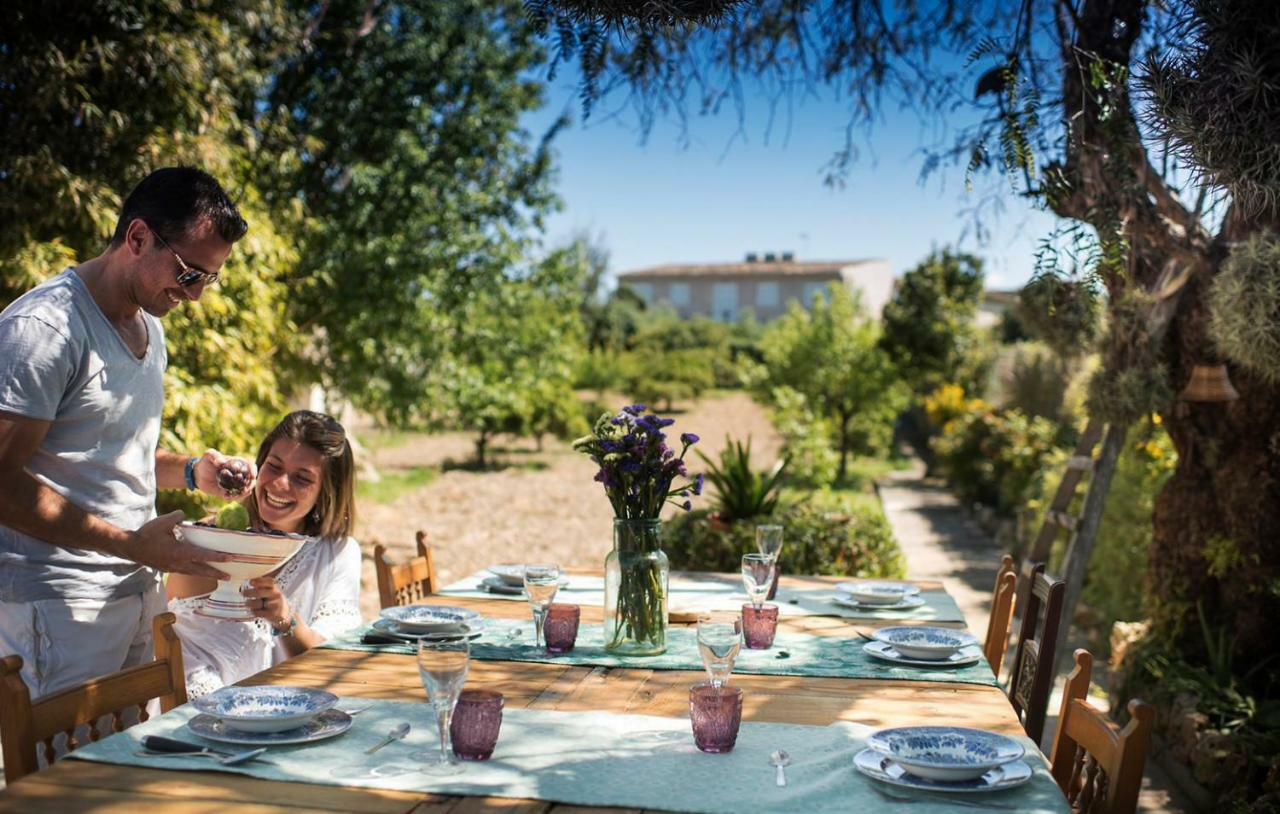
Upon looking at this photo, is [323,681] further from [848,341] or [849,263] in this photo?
[849,263]

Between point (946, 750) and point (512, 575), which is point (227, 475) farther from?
point (946, 750)

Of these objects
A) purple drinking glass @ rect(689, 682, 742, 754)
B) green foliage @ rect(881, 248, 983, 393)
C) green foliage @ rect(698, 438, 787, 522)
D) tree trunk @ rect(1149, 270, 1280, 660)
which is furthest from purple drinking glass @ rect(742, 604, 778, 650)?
green foliage @ rect(881, 248, 983, 393)

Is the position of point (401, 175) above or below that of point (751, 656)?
above

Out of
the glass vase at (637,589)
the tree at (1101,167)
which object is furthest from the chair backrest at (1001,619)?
the glass vase at (637,589)

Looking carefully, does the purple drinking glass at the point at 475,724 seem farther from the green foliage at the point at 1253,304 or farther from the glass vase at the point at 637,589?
the green foliage at the point at 1253,304

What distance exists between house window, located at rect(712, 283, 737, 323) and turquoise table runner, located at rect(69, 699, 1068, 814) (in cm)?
5391

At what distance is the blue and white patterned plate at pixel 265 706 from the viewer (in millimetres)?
2096

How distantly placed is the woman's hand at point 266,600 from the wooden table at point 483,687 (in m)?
0.11

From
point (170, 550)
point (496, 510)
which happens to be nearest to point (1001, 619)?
point (170, 550)

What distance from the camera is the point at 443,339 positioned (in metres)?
9.55

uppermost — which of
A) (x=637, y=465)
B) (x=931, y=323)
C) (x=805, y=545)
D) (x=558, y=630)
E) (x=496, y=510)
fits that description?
(x=931, y=323)

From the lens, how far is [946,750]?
203 centimetres

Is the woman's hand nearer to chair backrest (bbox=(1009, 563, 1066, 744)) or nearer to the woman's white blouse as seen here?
the woman's white blouse

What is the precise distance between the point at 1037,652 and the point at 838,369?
1391 centimetres
